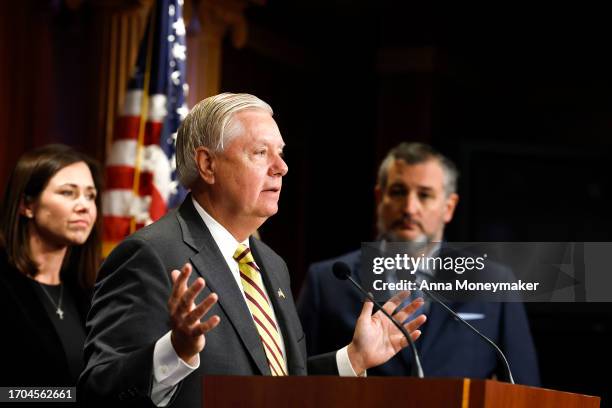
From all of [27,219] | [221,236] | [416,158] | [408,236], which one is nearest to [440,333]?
[408,236]

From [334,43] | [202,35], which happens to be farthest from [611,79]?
[202,35]

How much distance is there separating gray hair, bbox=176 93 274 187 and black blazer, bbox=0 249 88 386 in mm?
1161

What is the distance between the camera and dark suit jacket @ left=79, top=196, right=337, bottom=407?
2135 mm

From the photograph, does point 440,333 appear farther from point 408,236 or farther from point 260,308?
point 260,308

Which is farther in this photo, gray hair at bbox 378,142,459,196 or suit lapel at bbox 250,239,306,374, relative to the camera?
gray hair at bbox 378,142,459,196

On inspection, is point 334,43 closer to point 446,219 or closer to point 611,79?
point 611,79

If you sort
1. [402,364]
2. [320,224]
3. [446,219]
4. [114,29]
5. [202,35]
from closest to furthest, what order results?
[402,364]
[446,219]
[114,29]
[202,35]
[320,224]

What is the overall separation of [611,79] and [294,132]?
2812 millimetres

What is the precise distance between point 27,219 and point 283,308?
5.17 feet

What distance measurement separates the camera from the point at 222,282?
7.75ft

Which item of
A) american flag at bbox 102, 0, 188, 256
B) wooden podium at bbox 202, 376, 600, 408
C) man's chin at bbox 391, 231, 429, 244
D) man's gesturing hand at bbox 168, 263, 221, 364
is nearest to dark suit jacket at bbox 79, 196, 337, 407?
man's gesturing hand at bbox 168, 263, 221, 364

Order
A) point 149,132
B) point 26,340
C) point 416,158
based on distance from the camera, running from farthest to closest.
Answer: point 149,132, point 416,158, point 26,340

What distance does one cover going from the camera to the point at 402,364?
367cm

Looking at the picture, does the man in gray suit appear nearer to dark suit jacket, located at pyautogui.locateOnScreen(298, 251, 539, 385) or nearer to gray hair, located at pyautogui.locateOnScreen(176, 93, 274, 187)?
gray hair, located at pyautogui.locateOnScreen(176, 93, 274, 187)
